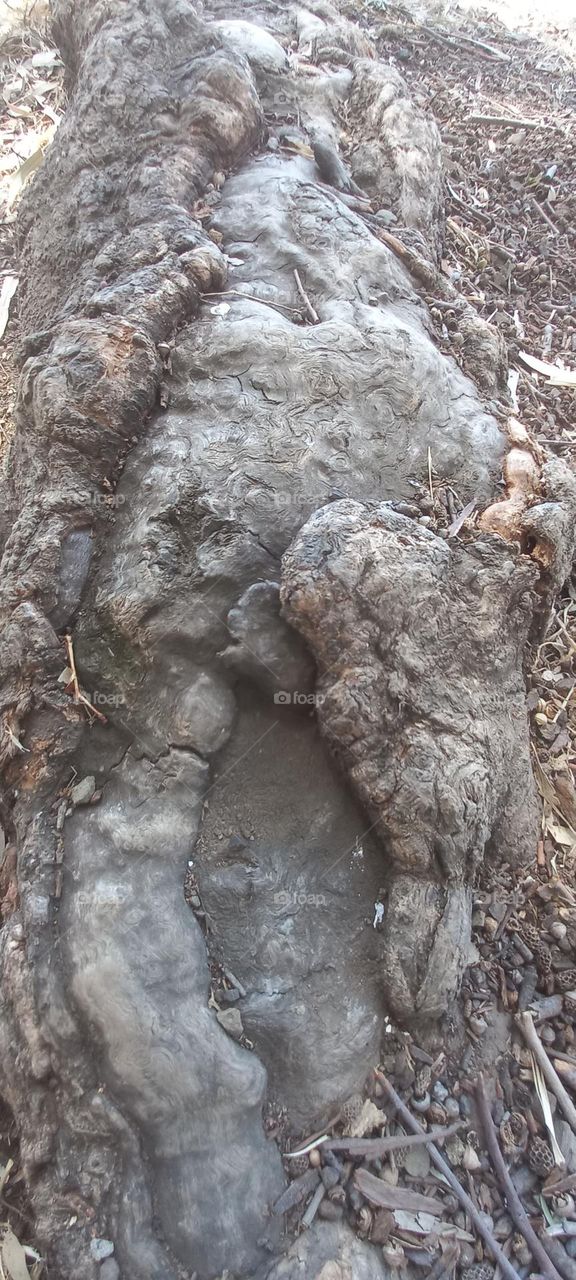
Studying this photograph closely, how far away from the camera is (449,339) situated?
377 cm

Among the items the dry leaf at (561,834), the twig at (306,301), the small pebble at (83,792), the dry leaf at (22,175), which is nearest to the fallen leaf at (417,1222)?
the dry leaf at (561,834)

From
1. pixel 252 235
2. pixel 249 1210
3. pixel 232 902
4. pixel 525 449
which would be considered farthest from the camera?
pixel 252 235

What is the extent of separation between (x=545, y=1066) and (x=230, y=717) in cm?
153

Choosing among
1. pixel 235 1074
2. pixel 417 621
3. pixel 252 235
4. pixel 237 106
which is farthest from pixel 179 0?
pixel 235 1074

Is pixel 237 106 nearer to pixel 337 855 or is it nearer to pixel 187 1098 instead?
pixel 337 855

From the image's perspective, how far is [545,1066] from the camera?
2.40m

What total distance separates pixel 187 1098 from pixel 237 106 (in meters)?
4.35

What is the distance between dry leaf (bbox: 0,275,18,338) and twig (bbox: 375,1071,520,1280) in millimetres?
4757

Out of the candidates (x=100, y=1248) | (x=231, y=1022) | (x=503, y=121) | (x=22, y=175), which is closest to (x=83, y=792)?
(x=231, y=1022)

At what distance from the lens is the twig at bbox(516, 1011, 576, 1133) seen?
7.68 ft

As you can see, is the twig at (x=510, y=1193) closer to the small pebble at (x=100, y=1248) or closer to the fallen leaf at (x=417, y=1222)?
the fallen leaf at (x=417, y=1222)

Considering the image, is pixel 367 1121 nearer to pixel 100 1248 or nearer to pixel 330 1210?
pixel 330 1210

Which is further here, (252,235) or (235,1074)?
(252,235)

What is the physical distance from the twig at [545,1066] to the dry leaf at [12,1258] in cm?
163
